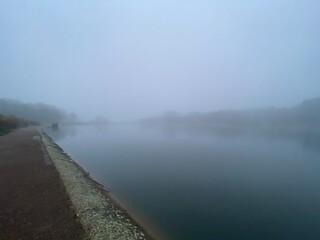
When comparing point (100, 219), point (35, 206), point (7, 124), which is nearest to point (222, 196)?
point (100, 219)

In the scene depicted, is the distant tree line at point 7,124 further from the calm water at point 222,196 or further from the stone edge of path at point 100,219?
the stone edge of path at point 100,219

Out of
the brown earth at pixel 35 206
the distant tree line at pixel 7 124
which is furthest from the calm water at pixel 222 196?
the distant tree line at pixel 7 124

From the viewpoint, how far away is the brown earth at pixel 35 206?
1156 centimetres

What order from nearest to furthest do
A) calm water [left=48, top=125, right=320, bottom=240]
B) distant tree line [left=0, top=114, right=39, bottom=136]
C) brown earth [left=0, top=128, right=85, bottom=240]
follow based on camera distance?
1. brown earth [left=0, top=128, right=85, bottom=240]
2. calm water [left=48, top=125, right=320, bottom=240]
3. distant tree line [left=0, top=114, right=39, bottom=136]

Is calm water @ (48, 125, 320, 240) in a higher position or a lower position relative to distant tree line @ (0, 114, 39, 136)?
lower

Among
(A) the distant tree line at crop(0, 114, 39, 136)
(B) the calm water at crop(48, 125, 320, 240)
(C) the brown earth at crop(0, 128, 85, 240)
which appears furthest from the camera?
(A) the distant tree line at crop(0, 114, 39, 136)

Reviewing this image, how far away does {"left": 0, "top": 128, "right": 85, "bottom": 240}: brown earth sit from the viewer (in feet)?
37.9

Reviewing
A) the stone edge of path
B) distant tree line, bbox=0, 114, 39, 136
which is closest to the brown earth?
the stone edge of path

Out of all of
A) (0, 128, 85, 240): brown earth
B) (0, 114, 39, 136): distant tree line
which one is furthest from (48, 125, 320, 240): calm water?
(0, 114, 39, 136): distant tree line

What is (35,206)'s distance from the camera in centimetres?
1458

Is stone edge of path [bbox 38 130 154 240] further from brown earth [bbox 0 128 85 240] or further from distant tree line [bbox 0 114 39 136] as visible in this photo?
distant tree line [bbox 0 114 39 136]

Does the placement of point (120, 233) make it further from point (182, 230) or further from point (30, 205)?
point (30, 205)

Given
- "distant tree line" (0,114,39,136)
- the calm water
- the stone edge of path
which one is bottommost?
the calm water

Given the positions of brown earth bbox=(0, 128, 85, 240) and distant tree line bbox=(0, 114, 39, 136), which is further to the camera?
distant tree line bbox=(0, 114, 39, 136)
